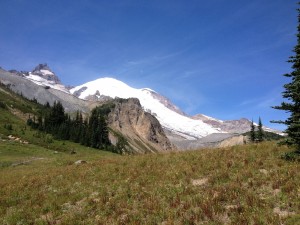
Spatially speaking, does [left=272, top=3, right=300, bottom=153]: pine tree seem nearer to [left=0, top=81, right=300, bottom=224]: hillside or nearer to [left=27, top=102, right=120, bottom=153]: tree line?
[left=0, top=81, right=300, bottom=224]: hillside

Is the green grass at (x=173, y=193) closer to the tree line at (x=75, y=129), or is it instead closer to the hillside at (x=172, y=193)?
the hillside at (x=172, y=193)

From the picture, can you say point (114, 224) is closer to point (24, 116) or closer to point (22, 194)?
point (22, 194)

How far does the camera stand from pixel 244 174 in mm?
14875

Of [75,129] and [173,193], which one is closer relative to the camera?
[173,193]

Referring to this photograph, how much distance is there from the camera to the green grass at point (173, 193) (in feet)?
38.0

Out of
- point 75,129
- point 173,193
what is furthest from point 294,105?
point 75,129

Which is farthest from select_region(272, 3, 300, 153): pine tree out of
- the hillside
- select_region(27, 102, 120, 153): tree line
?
select_region(27, 102, 120, 153): tree line

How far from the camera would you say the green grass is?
1159 centimetres

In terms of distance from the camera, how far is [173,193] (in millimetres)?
14164

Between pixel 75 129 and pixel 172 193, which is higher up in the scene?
pixel 75 129

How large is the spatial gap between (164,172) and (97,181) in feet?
12.9

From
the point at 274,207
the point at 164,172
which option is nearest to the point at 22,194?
the point at 164,172

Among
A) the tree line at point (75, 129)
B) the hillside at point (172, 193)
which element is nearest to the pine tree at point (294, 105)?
the hillside at point (172, 193)

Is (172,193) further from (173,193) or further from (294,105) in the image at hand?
(294,105)
